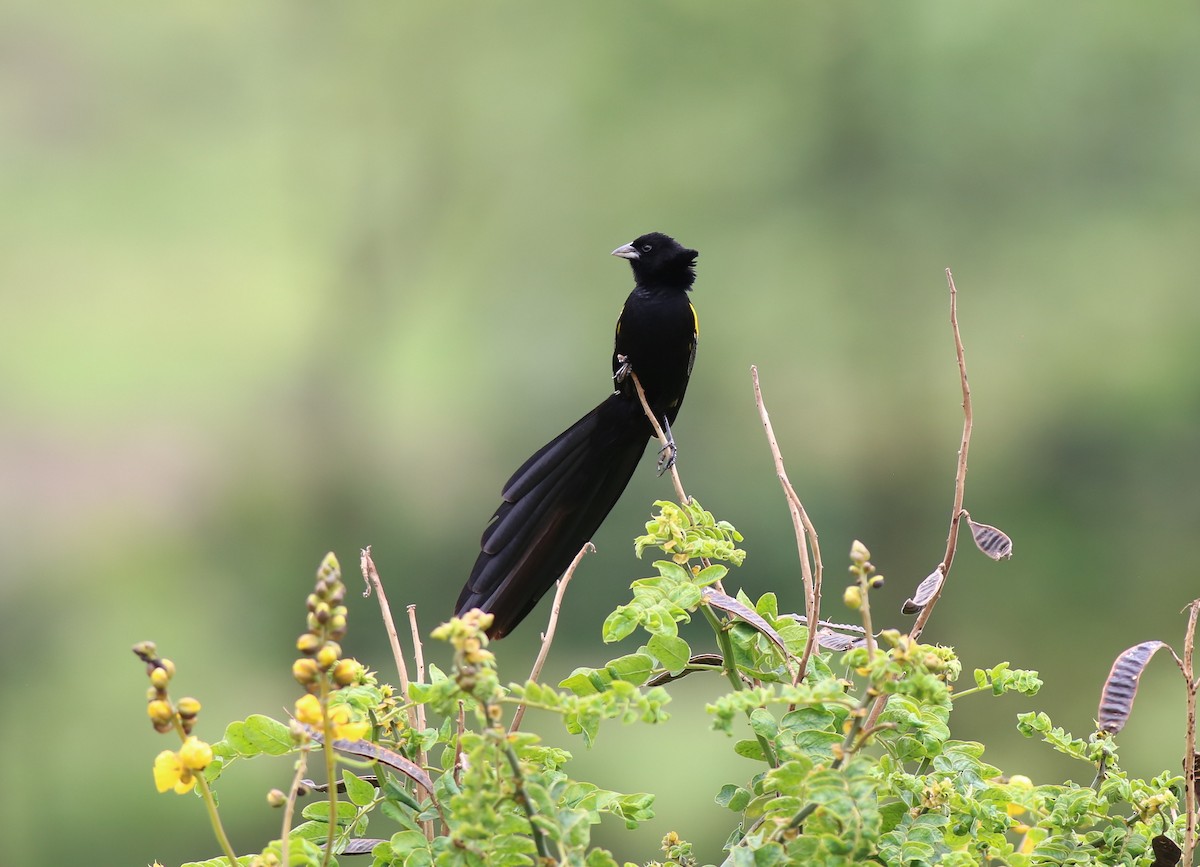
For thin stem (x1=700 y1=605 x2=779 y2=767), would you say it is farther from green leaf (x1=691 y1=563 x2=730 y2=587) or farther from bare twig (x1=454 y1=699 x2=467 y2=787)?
bare twig (x1=454 y1=699 x2=467 y2=787)

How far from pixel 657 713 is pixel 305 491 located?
2748mm

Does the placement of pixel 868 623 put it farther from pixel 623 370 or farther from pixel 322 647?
pixel 623 370

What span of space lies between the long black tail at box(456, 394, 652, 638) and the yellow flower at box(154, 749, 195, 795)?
1.35 feet

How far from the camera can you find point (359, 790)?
534 millimetres

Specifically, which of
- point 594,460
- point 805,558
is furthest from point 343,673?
point 594,460

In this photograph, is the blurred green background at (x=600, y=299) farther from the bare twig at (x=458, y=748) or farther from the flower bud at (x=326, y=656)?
the flower bud at (x=326, y=656)

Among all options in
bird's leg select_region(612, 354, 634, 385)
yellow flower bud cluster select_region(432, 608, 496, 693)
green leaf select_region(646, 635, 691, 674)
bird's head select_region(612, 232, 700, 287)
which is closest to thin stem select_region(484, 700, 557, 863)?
yellow flower bud cluster select_region(432, 608, 496, 693)

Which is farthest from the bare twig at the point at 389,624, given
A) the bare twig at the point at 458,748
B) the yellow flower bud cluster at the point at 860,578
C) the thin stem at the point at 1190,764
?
the thin stem at the point at 1190,764

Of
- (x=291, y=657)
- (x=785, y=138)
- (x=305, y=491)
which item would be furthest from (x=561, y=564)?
(x=785, y=138)

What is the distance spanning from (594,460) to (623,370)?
0.73 feet

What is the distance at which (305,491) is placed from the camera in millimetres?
3021

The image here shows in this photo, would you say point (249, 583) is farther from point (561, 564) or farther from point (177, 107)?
point (561, 564)

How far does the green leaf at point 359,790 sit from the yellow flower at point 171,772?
4.8 inches

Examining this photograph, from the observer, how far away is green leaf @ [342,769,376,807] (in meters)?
0.53
